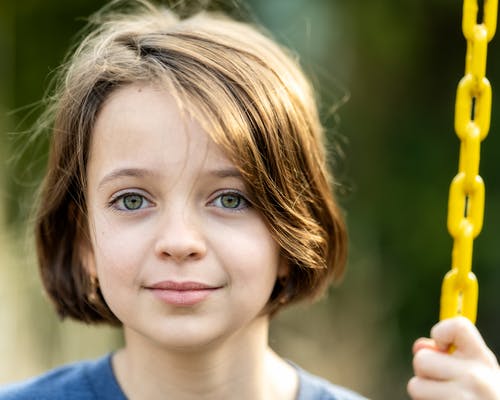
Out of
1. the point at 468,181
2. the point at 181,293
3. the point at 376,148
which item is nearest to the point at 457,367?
the point at 468,181

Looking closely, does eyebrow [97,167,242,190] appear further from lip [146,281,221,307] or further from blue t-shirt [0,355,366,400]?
blue t-shirt [0,355,366,400]

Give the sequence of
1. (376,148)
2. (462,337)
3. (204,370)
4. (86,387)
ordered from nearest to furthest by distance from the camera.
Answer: (462,337), (204,370), (86,387), (376,148)

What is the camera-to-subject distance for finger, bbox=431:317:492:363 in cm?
116

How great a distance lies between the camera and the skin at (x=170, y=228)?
130 cm


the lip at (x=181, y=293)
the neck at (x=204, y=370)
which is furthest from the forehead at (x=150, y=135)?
the neck at (x=204, y=370)

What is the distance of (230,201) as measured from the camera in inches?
53.3

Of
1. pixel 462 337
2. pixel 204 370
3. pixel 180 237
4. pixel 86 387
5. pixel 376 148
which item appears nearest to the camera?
pixel 462 337

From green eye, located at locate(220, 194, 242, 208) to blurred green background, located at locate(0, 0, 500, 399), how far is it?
2.11 meters

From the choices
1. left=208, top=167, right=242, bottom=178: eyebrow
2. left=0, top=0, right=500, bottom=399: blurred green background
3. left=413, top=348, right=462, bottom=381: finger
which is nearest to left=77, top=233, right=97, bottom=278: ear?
left=208, top=167, right=242, bottom=178: eyebrow

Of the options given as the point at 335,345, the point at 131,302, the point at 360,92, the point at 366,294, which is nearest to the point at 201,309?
the point at 131,302

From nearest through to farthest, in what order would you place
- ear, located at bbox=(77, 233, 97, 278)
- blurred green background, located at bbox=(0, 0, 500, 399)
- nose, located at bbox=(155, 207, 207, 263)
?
nose, located at bbox=(155, 207, 207, 263)
ear, located at bbox=(77, 233, 97, 278)
blurred green background, located at bbox=(0, 0, 500, 399)

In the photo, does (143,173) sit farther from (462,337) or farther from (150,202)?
(462,337)

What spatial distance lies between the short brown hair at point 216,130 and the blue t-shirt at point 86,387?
0.13 m

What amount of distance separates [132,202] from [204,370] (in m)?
0.31
